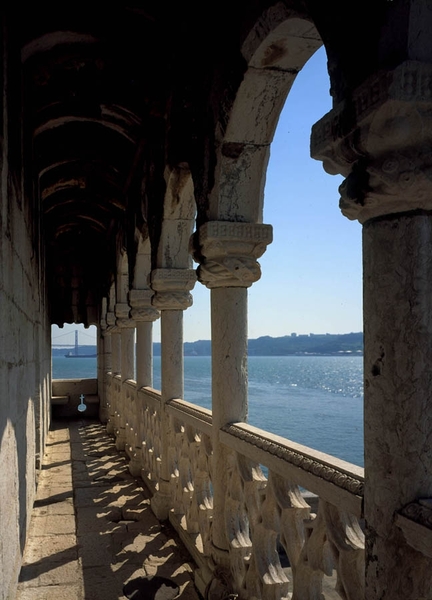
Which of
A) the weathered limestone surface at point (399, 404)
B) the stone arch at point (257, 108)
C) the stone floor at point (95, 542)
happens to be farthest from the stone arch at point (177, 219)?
the weathered limestone surface at point (399, 404)

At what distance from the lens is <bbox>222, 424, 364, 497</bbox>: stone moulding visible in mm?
2250

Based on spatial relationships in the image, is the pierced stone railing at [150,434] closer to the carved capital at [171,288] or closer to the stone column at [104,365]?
the carved capital at [171,288]

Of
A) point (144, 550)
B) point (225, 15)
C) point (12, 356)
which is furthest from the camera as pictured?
point (144, 550)

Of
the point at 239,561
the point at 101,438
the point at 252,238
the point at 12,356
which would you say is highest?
the point at 252,238

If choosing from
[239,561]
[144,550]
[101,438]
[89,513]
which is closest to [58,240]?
[101,438]

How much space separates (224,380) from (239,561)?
118 cm

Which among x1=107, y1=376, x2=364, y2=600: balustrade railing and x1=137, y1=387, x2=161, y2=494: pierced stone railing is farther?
x1=137, y1=387, x2=161, y2=494: pierced stone railing

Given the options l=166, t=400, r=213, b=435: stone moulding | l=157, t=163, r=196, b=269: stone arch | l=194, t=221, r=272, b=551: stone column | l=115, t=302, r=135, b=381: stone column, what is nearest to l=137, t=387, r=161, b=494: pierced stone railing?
l=166, t=400, r=213, b=435: stone moulding

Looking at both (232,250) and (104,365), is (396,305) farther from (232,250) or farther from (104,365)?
(104,365)

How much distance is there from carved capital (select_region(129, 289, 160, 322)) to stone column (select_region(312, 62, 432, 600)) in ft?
20.4

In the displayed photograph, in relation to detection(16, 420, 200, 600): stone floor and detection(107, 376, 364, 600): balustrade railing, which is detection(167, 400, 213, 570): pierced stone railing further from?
detection(16, 420, 200, 600): stone floor

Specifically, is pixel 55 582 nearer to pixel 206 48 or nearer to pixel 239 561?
pixel 239 561

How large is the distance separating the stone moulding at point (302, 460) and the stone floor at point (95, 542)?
1.37m

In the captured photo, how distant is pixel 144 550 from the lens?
4.92 meters
